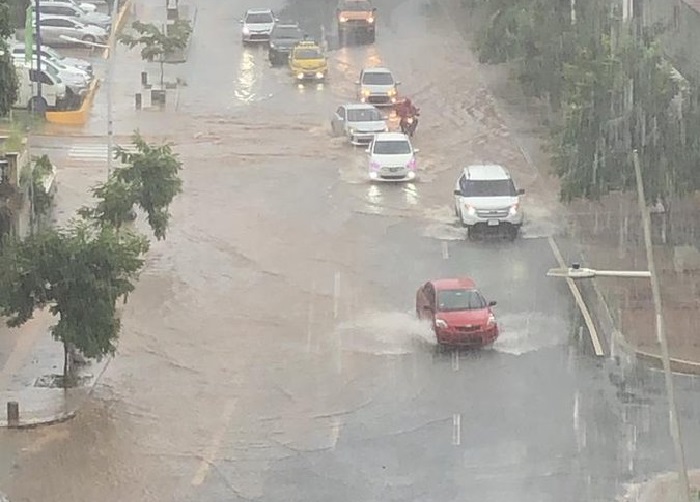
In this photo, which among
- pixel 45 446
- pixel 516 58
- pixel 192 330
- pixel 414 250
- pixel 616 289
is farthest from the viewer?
pixel 516 58

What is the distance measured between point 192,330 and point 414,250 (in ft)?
22.7

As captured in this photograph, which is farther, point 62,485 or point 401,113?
point 401,113

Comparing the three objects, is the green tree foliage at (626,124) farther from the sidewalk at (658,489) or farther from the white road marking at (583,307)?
the sidewalk at (658,489)

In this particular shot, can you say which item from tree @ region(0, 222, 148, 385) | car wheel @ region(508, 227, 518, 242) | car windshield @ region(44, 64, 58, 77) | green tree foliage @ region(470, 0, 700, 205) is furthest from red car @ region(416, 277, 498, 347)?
car windshield @ region(44, 64, 58, 77)

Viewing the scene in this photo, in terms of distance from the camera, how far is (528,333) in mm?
28703

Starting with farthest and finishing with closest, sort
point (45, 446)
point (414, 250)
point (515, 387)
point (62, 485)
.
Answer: point (414, 250)
point (515, 387)
point (45, 446)
point (62, 485)

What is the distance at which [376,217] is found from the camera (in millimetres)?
37344

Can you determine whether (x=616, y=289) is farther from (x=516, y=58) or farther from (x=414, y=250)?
(x=516, y=58)

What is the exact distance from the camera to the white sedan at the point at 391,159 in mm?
40656

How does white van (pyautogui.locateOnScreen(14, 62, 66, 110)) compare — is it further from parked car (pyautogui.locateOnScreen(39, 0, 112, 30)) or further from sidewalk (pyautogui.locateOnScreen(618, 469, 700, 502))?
sidewalk (pyautogui.locateOnScreen(618, 469, 700, 502))

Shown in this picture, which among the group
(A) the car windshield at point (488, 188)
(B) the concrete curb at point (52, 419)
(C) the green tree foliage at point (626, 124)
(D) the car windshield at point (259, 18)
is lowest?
(B) the concrete curb at point (52, 419)

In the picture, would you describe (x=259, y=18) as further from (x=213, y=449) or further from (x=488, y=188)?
(x=213, y=449)

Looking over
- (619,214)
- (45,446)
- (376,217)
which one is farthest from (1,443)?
(619,214)

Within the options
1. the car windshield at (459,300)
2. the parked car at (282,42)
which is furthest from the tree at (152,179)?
the parked car at (282,42)
